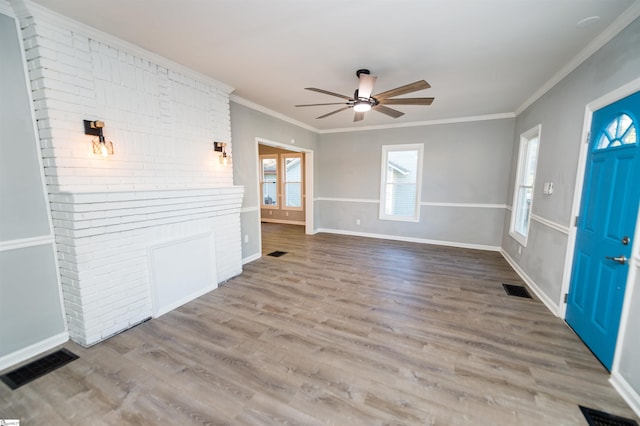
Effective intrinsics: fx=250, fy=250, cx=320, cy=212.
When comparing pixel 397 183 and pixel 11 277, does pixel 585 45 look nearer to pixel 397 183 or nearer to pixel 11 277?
pixel 397 183

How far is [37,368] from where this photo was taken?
6.39ft

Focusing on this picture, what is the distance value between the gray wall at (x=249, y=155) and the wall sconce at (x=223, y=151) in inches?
16.0

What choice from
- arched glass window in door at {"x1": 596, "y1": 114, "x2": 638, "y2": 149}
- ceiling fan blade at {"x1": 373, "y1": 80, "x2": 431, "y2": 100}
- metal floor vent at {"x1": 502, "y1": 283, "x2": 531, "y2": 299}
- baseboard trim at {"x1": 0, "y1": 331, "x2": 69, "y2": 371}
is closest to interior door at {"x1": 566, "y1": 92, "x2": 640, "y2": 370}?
arched glass window in door at {"x1": 596, "y1": 114, "x2": 638, "y2": 149}

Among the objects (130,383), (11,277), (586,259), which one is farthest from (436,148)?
(11,277)

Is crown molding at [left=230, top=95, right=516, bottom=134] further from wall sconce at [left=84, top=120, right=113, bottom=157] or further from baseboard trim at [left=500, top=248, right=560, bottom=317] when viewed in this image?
baseboard trim at [left=500, top=248, right=560, bottom=317]

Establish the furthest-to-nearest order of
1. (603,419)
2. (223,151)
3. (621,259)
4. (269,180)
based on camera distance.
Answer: (269,180)
(223,151)
(621,259)
(603,419)

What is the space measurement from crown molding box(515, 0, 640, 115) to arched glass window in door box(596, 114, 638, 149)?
0.70m

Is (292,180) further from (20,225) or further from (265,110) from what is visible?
(20,225)

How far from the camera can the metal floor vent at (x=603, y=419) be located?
1.50m

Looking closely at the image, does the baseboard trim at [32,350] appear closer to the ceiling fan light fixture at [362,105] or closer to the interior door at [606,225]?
the ceiling fan light fixture at [362,105]

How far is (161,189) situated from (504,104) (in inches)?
206

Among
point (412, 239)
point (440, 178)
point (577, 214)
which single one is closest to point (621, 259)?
point (577, 214)

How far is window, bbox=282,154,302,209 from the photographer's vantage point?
317 inches

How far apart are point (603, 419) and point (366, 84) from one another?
310cm
